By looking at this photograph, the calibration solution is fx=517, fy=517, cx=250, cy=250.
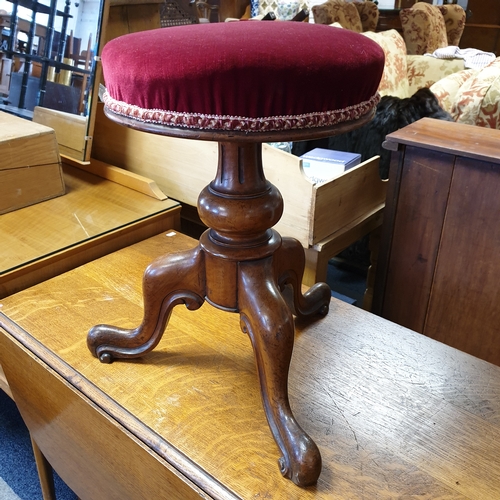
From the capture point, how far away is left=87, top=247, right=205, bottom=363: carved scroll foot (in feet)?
2.37

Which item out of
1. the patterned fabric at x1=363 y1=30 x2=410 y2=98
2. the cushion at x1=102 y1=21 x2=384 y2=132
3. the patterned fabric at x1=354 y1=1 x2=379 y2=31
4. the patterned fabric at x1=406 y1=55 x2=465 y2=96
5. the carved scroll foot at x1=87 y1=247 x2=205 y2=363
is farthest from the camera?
the patterned fabric at x1=354 y1=1 x2=379 y2=31

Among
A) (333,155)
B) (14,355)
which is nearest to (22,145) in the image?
(14,355)

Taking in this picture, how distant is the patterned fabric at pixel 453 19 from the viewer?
436 centimetres

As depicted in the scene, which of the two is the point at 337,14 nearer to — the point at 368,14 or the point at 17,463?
the point at 368,14

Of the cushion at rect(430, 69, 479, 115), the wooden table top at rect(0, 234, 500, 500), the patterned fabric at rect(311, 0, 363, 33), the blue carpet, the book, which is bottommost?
the blue carpet

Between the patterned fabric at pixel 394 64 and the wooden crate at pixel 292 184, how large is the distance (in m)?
1.07

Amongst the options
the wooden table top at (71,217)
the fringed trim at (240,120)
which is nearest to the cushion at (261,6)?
the wooden table top at (71,217)

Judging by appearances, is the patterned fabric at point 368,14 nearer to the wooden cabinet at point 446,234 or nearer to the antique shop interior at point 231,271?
the antique shop interior at point 231,271

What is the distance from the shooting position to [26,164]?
114cm

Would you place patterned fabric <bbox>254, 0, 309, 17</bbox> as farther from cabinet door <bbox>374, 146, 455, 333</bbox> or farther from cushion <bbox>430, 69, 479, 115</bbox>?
cabinet door <bbox>374, 146, 455, 333</bbox>

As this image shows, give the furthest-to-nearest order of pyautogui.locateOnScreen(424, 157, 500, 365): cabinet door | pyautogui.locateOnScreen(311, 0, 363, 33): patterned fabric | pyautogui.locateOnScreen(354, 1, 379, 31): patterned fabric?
pyautogui.locateOnScreen(354, 1, 379, 31): patterned fabric
pyautogui.locateOnScreen(311, 0, 363, 33): patterned fabric
pyautogui.locateOnScreen(424, 157, 500, 365): cabinet door

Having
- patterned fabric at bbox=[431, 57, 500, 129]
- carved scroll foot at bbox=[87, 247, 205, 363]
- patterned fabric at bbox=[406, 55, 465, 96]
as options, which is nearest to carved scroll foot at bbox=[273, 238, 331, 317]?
carved scroll foot at bbox=[87, 247, 205, 363]

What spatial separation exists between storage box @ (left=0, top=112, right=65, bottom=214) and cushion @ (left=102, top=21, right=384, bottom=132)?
676 millimetres

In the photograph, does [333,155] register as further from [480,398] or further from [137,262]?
[480,398]
